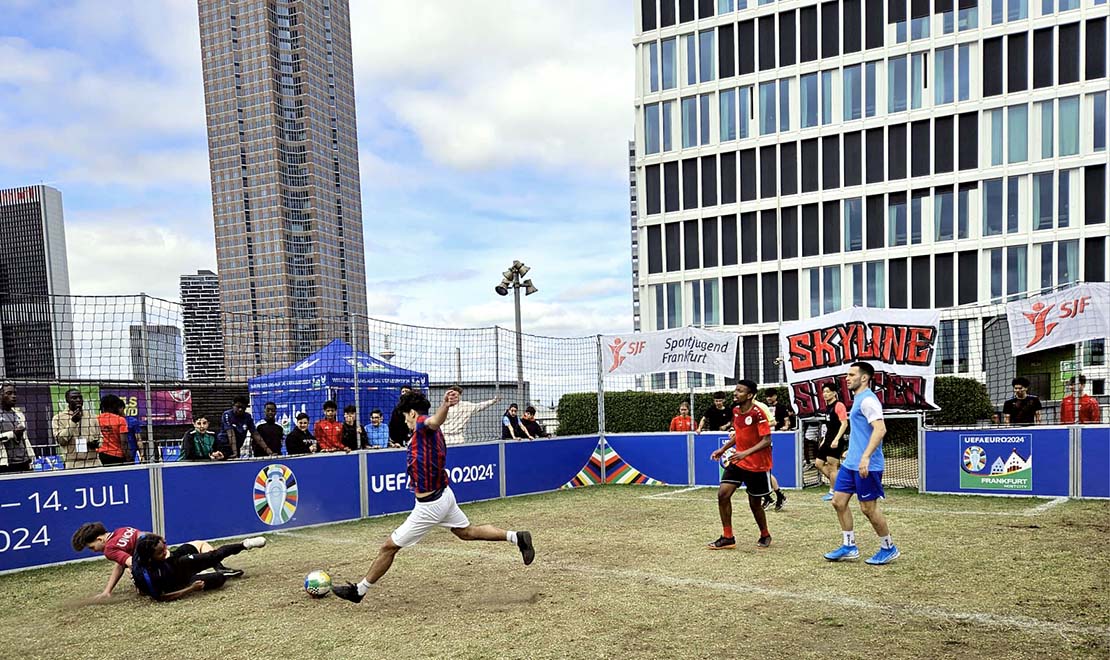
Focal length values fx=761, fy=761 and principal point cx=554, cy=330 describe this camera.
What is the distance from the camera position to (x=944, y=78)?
36.4 metres

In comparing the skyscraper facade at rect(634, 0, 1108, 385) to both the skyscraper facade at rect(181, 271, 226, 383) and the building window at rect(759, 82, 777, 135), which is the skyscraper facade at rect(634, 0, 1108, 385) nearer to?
the building window at rect(759, 82, 777, 135)

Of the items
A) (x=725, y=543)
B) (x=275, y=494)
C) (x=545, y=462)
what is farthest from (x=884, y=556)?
(x=545, y=462)

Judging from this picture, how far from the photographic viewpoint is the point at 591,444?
15578 mm

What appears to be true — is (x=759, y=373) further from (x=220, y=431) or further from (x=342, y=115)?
(x=342, y=115)

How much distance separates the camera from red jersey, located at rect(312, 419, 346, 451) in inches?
473

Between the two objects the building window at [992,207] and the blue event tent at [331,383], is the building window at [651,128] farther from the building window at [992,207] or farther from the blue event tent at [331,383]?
the blue event tent at [331,383]

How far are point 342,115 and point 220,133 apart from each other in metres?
23.4

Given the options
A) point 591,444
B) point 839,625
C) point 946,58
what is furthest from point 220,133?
point 839,625

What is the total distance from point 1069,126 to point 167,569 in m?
39.9

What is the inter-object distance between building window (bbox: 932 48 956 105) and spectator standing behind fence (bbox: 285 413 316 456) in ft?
116

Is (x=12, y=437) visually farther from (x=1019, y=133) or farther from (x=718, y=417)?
(x=1019, y=133)

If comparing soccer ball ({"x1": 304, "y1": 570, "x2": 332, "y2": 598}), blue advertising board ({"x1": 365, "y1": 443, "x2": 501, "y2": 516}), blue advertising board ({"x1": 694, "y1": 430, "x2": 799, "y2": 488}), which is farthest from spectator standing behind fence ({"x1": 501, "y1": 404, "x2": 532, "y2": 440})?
soccer ball ({"x1": 304, "y1": 570, "x2": 332, "y2": 598})

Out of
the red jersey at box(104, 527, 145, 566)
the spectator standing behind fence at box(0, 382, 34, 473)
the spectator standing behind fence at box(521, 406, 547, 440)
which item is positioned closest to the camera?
the red jersey at box(104, 527, 145, 566)

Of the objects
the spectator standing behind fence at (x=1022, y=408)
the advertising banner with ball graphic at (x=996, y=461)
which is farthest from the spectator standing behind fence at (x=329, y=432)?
the spectator standing behind fence at (x=1022, y=408)
